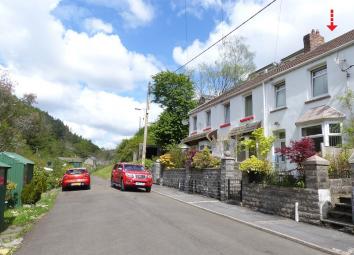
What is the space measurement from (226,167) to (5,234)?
10948 mm

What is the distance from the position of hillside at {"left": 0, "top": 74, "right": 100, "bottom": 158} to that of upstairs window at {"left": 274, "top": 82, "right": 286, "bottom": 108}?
14.3 meters

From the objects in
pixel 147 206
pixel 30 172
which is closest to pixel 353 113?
pixel 147 206

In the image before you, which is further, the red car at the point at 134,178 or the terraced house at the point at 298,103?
the red car at the point at 134,178

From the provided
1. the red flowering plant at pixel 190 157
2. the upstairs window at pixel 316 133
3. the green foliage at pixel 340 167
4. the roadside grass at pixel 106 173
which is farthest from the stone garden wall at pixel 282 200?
the roadside grass at pixel 106 173

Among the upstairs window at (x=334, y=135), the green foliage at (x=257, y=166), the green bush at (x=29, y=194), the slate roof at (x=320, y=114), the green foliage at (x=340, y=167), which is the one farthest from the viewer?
the upstairs window at (x=334, y=135)

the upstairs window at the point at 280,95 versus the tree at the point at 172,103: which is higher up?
Answer: the tree at the point at 172,103

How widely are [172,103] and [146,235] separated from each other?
35535mm

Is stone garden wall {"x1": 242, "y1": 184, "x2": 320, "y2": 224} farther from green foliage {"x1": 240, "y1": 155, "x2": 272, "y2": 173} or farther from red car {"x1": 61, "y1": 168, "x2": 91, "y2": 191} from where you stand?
red car {"x1": 61, "y1": 168, "x2": 91, "y2": 191}

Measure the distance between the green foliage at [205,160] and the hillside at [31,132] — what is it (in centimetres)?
954

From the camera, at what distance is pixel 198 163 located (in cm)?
2158

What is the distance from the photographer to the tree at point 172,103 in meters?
43.0

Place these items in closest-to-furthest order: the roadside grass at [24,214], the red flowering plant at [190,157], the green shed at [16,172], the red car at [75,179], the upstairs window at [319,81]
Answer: the roadside grass at [24,214] < the green shed at [16,172] < the upstairs window at [319,81] < the red flowering plant at [190,157] < the red car at [75,179]

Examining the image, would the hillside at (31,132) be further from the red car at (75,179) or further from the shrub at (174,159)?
the shrub at (174,159)

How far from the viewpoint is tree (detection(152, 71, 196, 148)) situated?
42969 mm
